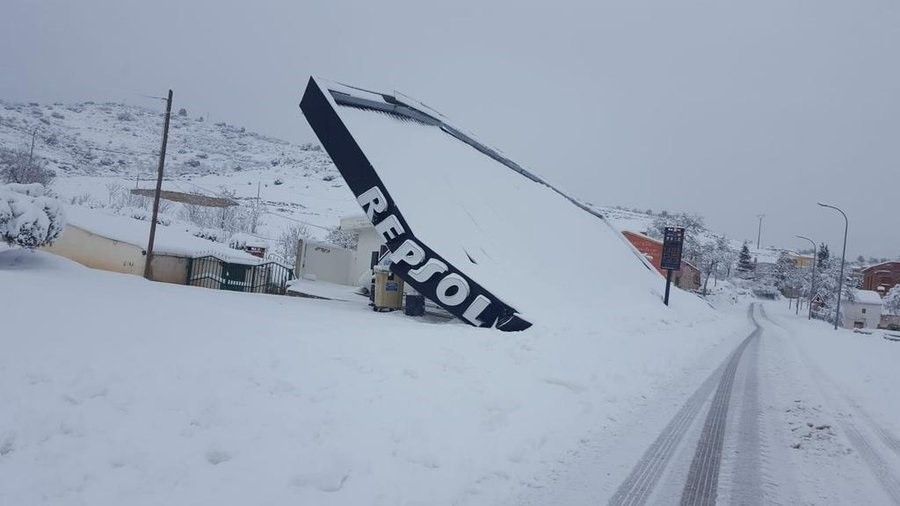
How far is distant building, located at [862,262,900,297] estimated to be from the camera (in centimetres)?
7900

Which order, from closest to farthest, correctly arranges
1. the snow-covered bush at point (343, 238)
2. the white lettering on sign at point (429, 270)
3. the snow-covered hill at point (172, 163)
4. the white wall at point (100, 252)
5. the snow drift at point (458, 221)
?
the white lettering on sign at point (429, 270) → the snow drift at point (458, 221) → the white wall at point (100, 252) → the snow-covered bush at point (343, 238) → the snow-covered hill at point (172, 163)

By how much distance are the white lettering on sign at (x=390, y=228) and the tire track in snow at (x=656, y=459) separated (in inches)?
351

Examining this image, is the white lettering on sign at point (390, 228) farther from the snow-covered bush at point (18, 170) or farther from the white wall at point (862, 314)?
the white wall at point (862, 314)

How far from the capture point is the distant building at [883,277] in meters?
79.0

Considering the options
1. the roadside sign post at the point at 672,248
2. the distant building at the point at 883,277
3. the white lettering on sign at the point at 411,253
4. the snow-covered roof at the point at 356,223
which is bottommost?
the white lettering on sign at the point at 411,253

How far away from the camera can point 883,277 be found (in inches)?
3172

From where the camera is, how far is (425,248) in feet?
51.5

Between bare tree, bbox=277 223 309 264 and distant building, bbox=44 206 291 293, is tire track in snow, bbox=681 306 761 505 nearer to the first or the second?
distant building, bbox=44 206 291 293

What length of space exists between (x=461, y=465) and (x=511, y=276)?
12.6 metres

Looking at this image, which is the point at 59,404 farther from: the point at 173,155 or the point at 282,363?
the point at 173,155

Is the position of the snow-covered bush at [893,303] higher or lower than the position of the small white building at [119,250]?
higher

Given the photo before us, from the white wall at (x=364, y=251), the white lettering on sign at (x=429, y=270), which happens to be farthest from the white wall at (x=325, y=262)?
the white lettering on sign at (x=429, y=270)

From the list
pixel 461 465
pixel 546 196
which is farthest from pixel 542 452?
pixel 546 196

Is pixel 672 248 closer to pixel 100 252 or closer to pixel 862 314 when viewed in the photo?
pixel 100 252
